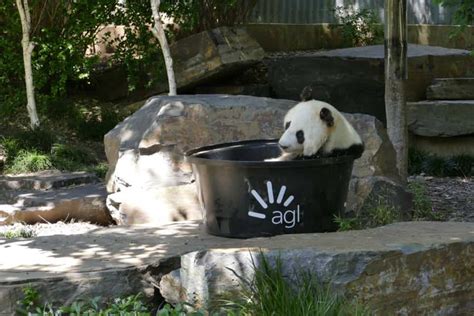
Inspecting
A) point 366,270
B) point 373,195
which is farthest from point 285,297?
point 373,195

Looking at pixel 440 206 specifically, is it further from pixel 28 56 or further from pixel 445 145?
pixel 28 56

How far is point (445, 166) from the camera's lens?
1082 centimetres

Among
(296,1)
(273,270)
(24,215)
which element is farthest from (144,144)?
(296,1)

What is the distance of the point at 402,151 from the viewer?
28.6ft

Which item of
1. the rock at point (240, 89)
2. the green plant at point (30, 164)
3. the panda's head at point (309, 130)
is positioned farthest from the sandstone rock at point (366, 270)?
the rock at point (240, 89)

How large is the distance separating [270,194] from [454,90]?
22.9 feet

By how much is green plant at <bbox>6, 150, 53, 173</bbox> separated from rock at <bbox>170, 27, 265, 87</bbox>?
9.76 ft

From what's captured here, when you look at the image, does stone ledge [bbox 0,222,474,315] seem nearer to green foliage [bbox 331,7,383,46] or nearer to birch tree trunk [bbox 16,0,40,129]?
birch tree trunk [bbox 16,0,40,129]

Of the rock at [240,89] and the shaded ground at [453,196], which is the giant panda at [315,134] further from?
the rock at [240,89]

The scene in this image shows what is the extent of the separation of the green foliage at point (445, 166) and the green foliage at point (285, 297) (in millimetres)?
6337

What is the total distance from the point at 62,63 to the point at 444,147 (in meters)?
5.77

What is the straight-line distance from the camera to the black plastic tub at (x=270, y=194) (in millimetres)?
5887

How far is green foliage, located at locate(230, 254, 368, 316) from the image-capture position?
4.51m

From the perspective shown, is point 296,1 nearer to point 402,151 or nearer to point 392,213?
point 402,151
